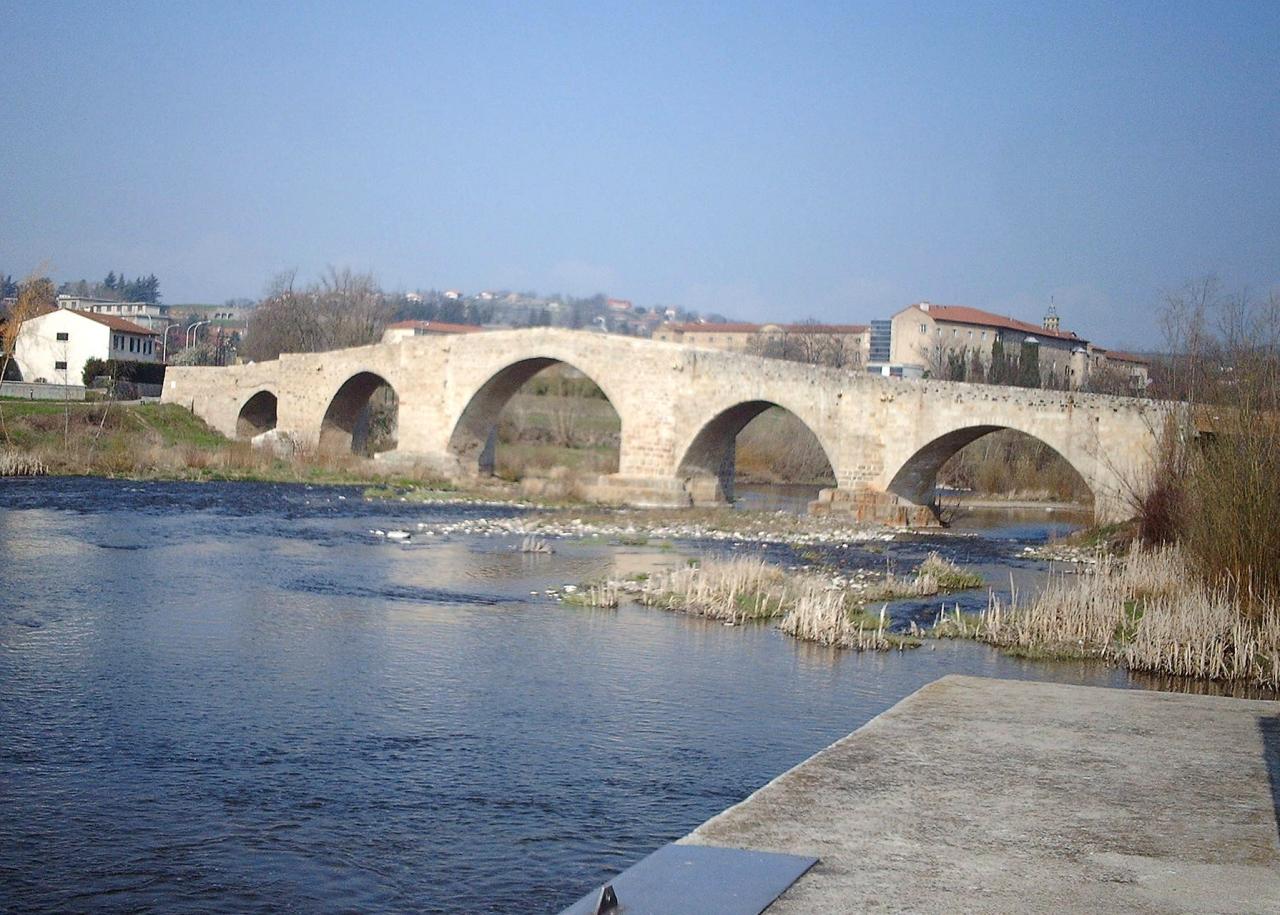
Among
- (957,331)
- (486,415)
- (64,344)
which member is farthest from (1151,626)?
(957,331)

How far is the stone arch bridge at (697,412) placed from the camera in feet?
85.4

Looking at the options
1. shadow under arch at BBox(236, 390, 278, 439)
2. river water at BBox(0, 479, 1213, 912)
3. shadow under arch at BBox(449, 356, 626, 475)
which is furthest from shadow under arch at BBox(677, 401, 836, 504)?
shadow under arch at BBox(236, 390, 278, 439)

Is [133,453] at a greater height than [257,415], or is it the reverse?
[257,415]

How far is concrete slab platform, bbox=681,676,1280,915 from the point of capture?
5.12 m

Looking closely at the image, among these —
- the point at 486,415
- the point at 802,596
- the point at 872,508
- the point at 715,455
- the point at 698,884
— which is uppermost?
the point at 486,415

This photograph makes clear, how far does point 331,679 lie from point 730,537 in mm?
14110

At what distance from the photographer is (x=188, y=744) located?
904cm

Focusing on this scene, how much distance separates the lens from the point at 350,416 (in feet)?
150

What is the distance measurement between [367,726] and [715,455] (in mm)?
24364

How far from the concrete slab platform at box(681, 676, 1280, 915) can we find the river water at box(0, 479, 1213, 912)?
114 centimetres

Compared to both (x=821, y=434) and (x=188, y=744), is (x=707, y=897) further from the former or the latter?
(x=821, y=434)

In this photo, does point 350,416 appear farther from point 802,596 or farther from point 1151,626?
point 1151,626

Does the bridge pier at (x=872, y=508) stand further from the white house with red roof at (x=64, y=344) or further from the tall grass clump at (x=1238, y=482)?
the white house with red roof at (x=64, y=344)

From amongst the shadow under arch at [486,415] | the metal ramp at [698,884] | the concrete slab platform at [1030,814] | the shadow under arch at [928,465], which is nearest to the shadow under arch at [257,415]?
the shadow under arch at [486,415]
